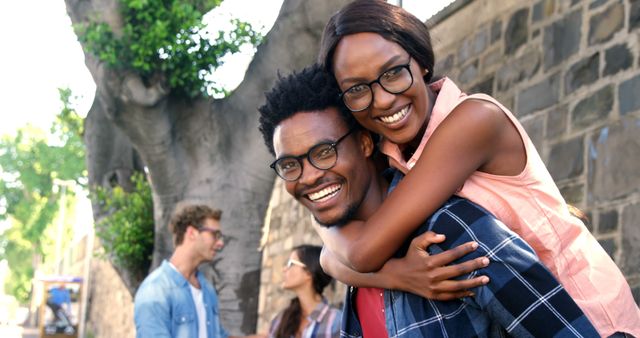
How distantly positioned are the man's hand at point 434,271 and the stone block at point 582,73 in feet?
12.3

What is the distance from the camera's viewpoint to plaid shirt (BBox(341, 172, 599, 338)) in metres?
2.23

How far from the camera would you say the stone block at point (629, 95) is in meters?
5.41

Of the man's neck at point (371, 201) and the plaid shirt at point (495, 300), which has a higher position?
the man's neck at point (371, 201)

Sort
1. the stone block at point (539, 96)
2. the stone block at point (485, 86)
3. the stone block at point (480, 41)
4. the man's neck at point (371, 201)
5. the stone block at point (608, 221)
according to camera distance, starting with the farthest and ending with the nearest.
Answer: the stone block at point (480, 41), the stone block at point (485, 86), the stone block at point (539, 96), the stone block at point (608, 221), the man's neck at point (371, 201)

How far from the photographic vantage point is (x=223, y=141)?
7.45 m

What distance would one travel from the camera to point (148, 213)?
356 inches

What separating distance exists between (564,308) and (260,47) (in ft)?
17.8

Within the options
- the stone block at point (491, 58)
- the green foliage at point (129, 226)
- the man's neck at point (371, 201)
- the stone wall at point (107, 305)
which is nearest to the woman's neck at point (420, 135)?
the man's neck at point (371, 201)

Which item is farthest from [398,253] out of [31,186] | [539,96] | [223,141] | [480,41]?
[31,186]

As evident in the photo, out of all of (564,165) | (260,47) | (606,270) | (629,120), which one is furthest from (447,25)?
(606,270)

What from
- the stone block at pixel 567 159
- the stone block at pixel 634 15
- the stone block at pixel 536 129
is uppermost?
the stone block at pixel 634 15

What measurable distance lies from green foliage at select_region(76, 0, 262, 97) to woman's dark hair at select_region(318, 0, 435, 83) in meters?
4.71

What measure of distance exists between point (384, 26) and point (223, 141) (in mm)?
4998

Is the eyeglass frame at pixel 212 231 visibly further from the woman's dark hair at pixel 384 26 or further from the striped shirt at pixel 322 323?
the woman's dark hair at pixel 384 26
